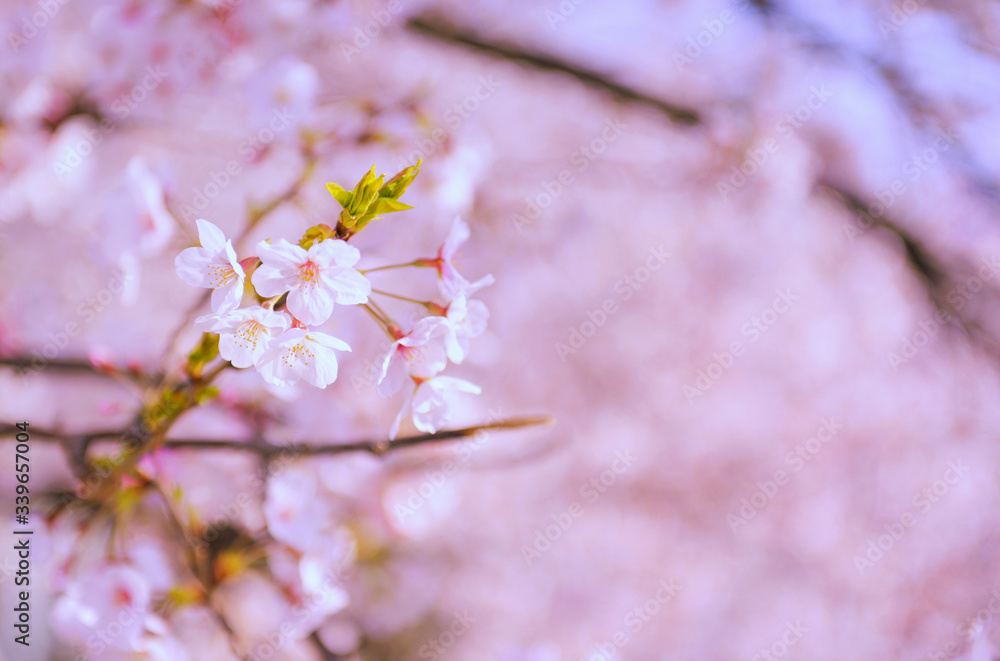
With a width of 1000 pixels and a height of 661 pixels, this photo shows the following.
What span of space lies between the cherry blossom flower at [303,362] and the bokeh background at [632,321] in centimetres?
79

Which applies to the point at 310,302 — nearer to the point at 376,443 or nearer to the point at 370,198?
the point at 370,198

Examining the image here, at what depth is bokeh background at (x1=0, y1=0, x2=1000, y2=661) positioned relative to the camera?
1.47 m

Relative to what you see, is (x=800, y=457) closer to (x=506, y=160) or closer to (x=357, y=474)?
(x=506, y=160)

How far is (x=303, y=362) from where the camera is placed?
1.60ft

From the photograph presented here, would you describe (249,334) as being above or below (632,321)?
above

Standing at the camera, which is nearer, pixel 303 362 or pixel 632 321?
pixel 303 362

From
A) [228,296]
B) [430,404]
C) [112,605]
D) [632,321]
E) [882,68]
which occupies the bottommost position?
[632,321]

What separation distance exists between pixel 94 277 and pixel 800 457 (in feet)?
9.19

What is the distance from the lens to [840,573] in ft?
7.16

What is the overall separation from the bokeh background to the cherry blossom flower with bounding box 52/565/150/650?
0.49m

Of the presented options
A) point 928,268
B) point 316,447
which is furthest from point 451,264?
point 928,268

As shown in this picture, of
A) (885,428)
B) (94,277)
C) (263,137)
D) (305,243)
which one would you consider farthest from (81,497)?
(885,428)

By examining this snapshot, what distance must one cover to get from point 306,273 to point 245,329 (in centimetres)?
8

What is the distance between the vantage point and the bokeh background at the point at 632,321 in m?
1.47
